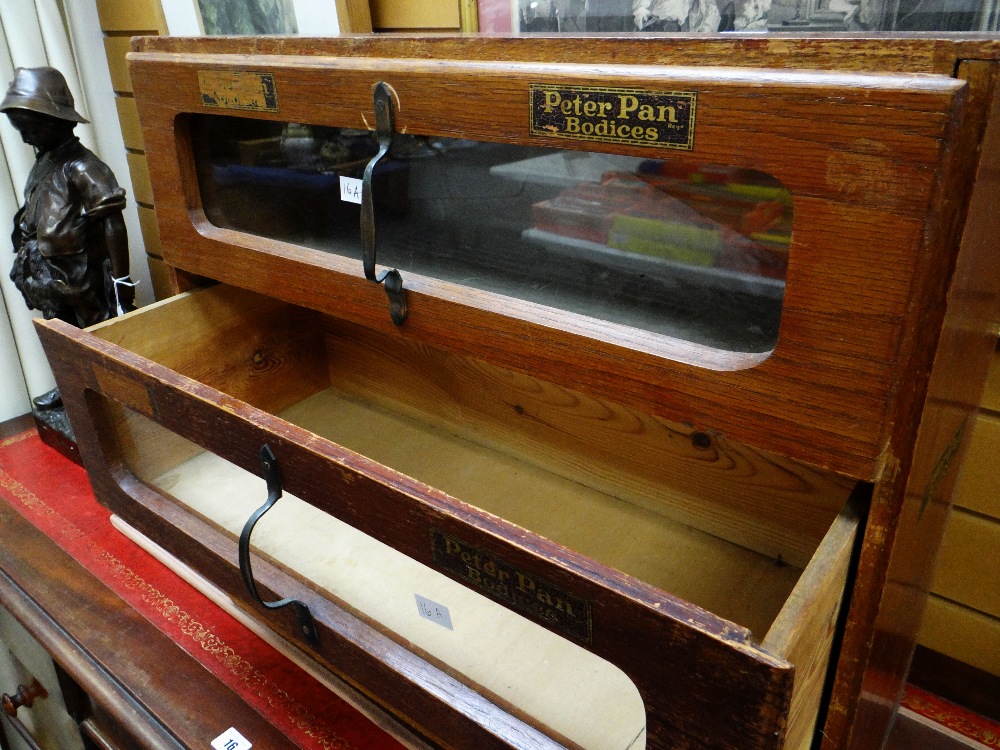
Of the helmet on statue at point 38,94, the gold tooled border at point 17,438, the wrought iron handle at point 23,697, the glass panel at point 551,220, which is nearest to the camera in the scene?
the glass panel at point 551,220

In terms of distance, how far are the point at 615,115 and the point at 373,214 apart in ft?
0.89

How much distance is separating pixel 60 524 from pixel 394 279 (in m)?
0.81

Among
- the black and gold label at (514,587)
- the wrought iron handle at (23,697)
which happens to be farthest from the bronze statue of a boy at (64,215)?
the black and gold label at (514,587)

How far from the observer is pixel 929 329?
0.50m

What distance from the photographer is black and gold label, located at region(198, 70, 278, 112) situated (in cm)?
79

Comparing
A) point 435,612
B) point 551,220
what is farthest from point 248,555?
point 551,220

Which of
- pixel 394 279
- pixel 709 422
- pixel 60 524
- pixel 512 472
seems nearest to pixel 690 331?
pixel 709 422

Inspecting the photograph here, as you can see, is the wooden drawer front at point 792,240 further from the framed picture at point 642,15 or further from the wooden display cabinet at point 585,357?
the framed picture at point 642,15

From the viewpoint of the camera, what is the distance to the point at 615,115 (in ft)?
1.83

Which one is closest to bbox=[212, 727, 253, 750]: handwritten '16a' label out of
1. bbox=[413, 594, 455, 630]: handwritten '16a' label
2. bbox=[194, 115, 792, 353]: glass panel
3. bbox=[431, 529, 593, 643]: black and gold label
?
bbox=[413, 594, 455, 630]: handwritten '16a' label

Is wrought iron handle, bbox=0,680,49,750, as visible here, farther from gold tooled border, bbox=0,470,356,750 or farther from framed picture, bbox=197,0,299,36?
framed picture, bbox=197,0,299,36

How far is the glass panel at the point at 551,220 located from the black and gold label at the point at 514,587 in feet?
0.74

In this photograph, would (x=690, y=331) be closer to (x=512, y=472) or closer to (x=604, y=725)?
(x=604, y=725)

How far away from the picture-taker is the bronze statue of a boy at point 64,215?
136 centimetres
